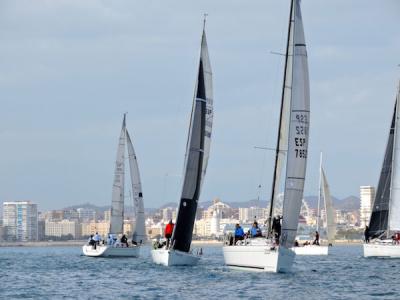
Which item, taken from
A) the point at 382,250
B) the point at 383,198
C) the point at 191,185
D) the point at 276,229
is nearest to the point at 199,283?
the point at 276,229

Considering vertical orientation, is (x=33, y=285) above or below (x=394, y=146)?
below

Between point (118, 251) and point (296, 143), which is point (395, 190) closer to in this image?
point (118, 251)

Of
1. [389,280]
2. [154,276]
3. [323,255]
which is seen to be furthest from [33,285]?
[323,255]

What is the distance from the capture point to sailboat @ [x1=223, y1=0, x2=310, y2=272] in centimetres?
3788

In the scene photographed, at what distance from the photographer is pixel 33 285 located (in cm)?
3778

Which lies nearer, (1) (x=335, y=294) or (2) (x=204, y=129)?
(1) (x=335, y=294)

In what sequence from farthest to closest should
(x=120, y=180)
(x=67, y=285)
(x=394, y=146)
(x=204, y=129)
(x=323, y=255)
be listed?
(x=323, y=255) < (x=120, y=180) < (x=394, y=146) < (x=204, y=129) < (x=67, y=285)

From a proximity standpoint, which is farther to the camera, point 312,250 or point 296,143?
point 312,250

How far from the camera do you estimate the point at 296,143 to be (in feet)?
126

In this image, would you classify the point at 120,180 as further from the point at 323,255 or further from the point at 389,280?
the point at 389,280

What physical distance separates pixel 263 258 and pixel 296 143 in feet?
13.4

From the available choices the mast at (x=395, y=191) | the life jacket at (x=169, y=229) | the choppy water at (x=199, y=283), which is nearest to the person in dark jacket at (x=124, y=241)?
Answer: the choppy water at (x=199, y=283)

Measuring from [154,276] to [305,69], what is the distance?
A: 30.6ft

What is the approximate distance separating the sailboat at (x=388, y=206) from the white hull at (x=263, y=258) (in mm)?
16475
